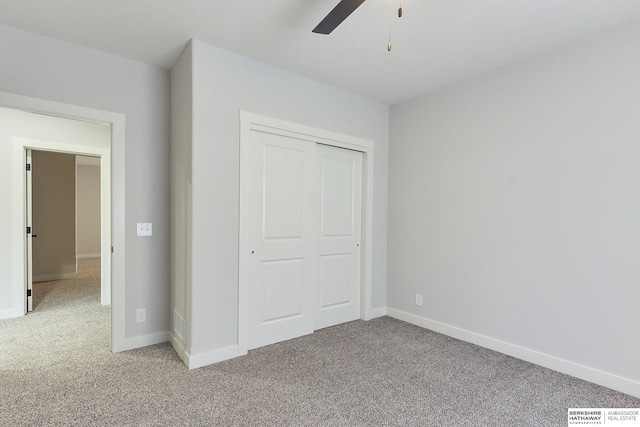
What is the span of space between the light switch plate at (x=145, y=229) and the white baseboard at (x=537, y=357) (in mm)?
2868

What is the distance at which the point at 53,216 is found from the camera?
5820mm

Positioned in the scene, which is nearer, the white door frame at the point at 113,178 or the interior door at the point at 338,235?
the white door frame at the point at 113,178

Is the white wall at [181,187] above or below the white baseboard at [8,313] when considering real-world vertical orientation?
above

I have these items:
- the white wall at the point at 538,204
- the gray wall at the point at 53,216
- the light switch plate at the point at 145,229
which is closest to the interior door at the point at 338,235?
the white wall at the point at 538,204

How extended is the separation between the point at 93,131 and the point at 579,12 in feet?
16.5

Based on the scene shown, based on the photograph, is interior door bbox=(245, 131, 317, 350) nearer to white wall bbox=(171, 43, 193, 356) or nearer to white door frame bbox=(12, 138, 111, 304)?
white wall bbox=(171, 43, 193, 356)

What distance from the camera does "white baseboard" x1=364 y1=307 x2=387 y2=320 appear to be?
3.77 m

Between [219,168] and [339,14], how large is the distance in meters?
1.51

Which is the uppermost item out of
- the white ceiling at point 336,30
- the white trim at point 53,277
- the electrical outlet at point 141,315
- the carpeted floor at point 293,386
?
the white ceiling at point 336,30

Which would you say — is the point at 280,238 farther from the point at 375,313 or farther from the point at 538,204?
the point at 538,204

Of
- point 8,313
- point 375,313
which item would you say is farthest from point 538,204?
point 8,313

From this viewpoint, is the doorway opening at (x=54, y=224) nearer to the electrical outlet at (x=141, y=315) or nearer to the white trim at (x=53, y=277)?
the white trim at (x=53, y=277)

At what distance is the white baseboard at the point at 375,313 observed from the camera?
12.4 feet

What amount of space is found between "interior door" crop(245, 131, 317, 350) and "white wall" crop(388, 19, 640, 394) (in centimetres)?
124
